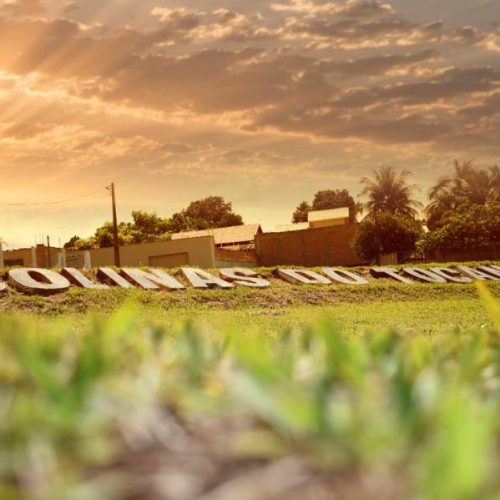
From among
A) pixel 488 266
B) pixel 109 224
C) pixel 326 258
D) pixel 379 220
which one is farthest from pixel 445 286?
pixel 109 224

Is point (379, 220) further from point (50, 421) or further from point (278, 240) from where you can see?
point (50, 421)

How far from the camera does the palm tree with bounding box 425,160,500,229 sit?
6862 cm

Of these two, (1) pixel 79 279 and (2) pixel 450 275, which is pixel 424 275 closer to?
(2) pixel 450 275

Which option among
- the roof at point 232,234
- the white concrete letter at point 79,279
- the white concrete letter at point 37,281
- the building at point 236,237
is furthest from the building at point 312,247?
the white concrete letter at point 37,281

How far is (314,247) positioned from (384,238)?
711cm

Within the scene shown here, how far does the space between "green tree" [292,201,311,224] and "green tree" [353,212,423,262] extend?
4151cm

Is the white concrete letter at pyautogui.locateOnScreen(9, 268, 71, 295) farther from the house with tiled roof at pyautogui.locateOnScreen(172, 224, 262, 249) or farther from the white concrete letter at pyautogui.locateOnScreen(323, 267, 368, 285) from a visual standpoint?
the house with tiled roof at pyautogui.locateOnScreen(172, 224, 262, 249)

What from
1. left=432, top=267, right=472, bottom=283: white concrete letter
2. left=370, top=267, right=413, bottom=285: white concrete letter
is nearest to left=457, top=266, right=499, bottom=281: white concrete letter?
left=432, top=267, right=472, bottom=283: white concrete letter

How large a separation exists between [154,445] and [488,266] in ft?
114

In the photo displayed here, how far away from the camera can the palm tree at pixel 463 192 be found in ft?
225

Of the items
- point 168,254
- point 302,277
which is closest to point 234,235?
point 168,254

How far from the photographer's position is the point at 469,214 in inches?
2012

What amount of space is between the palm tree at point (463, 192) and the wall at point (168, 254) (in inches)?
942

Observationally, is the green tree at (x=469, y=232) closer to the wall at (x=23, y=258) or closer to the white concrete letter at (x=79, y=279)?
the wall at (x=23, y=258)
